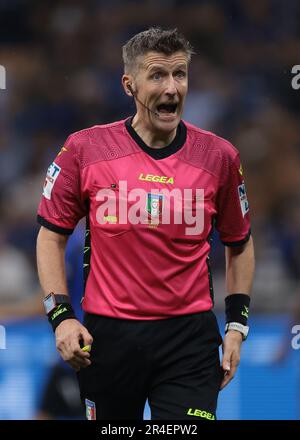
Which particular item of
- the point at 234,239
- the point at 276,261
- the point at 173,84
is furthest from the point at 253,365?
the point at 173,84

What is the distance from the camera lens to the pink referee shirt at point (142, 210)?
3.88 m

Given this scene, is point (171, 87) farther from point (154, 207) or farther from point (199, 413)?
point (199, 413)

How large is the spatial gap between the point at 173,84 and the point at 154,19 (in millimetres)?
4578

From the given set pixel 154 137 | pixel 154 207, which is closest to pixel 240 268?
pixel 154 207

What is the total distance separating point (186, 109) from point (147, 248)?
4045 mm

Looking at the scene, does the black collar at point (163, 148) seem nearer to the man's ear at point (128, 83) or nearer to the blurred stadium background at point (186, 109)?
the man's ear at point (128, 83)

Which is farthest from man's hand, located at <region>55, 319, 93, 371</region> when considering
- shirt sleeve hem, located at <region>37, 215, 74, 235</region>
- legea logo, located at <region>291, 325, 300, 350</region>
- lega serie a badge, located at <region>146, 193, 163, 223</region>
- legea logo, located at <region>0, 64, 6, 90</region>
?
legea logo, located at <region>0, 64, 6, 90</region>

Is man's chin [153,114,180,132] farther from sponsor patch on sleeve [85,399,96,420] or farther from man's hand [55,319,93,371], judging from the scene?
sponsor patch on sleeve [85,399,96,420]

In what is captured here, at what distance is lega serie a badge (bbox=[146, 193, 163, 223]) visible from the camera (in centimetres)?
389

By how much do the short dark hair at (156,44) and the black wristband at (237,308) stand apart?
100cm

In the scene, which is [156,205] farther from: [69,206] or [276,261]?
[276,261]

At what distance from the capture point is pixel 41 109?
802cm

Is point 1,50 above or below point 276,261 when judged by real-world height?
above

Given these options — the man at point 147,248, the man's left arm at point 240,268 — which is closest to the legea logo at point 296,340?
the man's left arm at point 240,268
